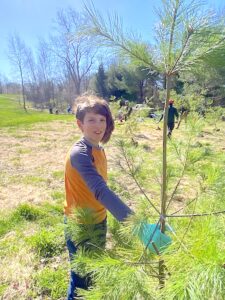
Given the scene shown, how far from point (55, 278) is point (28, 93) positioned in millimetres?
49160

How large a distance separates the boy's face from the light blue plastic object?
2.28 feet

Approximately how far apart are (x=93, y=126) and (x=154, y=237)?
733mm

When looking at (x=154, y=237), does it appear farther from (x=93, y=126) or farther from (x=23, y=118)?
(x=23, y=118)

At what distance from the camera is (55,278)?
256cm

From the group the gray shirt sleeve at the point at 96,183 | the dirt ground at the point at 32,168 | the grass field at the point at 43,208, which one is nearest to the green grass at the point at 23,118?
the dirt ground at the point at 32,168

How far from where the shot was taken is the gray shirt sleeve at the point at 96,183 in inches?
45.1

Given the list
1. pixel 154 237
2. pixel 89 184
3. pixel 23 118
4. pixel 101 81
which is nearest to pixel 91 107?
pixel 89 184

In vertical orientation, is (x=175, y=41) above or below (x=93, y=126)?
above

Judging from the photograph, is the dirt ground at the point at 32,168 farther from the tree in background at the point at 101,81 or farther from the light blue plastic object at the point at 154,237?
the tree in background at the point at 101,81

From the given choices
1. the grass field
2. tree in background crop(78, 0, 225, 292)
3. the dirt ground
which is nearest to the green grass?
the dirt ground

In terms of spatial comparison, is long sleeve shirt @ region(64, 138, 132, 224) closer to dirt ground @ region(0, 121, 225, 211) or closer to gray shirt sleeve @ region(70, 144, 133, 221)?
gray shirt sleeve @ region(70, 144, 133, 221)

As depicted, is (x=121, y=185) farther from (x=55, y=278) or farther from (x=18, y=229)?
(x=55, y=278)

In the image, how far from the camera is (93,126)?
156 centimetres

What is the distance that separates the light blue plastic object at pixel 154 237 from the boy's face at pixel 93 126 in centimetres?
69
